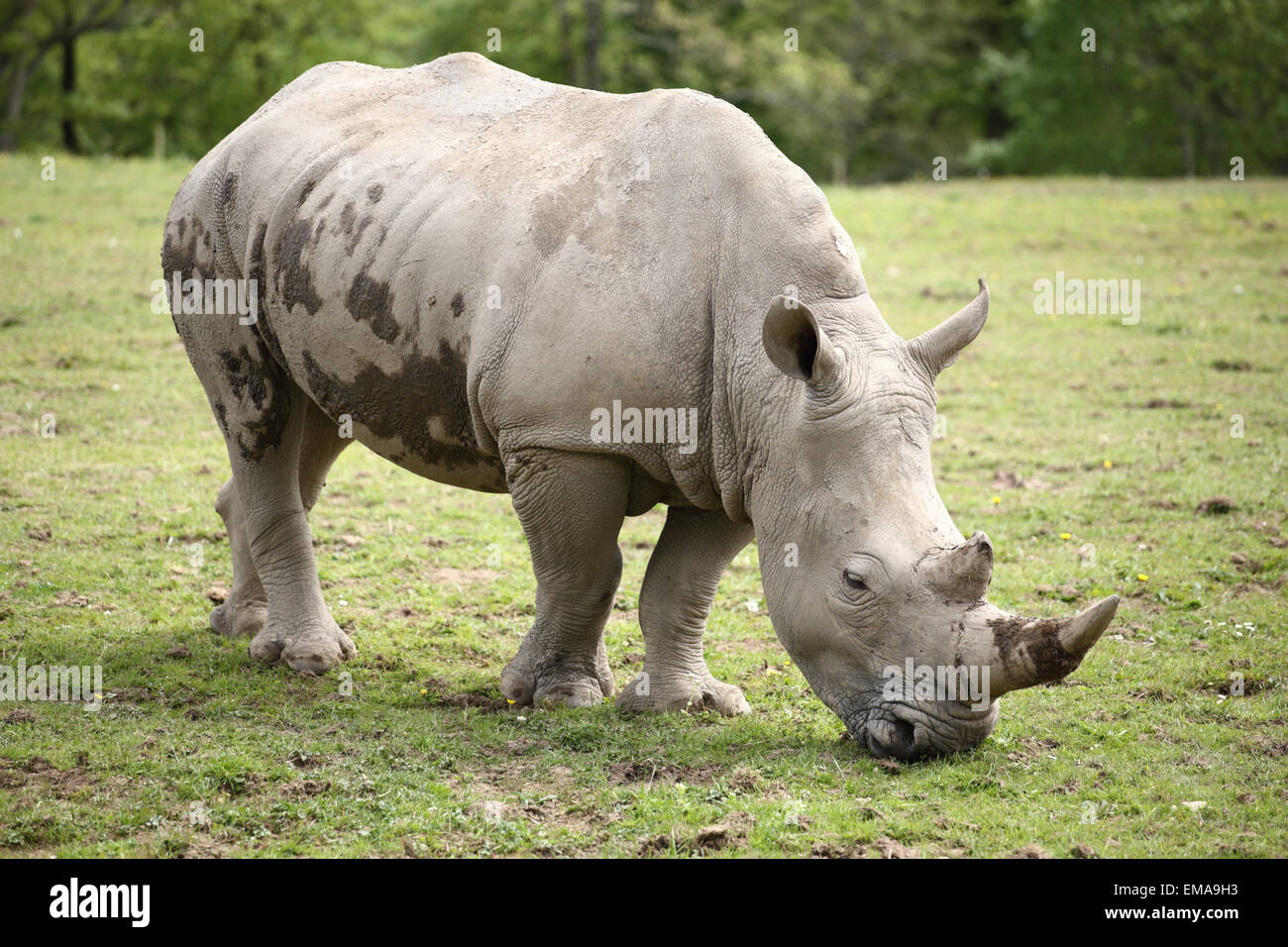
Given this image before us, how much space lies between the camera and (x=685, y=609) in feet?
21.2

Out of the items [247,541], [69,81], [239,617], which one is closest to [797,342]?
[247,541]

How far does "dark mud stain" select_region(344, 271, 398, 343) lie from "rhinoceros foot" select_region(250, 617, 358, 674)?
1.71 metres

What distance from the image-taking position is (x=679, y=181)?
5980 millimetres

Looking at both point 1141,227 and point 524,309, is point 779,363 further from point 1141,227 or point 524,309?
point 1141,227

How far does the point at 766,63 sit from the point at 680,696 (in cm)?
3136

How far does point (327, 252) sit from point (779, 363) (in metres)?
2.41

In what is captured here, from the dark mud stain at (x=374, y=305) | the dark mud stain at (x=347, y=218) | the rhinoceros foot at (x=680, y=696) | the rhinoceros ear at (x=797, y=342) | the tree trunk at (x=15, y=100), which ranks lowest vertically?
the rhinoceros foot at (x=680, y=696)

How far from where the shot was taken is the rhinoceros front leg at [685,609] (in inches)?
253

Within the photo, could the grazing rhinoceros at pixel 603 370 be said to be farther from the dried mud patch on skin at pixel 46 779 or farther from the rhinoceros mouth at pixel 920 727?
the dried mud patch on skin at pixel 46 779

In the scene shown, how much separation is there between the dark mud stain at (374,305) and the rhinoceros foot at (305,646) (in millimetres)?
1709

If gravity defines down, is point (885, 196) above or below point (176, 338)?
above

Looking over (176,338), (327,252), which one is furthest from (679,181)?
(176,338)

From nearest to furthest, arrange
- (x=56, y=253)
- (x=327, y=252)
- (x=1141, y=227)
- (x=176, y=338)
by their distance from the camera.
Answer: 1. (x=327, y=252)
2. (x=176, y=338)
3. (x=56, y=253)
4. (x=1141, y=227)

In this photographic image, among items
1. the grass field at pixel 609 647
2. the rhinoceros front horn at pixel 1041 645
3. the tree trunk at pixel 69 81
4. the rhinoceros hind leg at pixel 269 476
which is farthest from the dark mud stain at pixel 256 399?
the tree trunk at pixel 69 81
